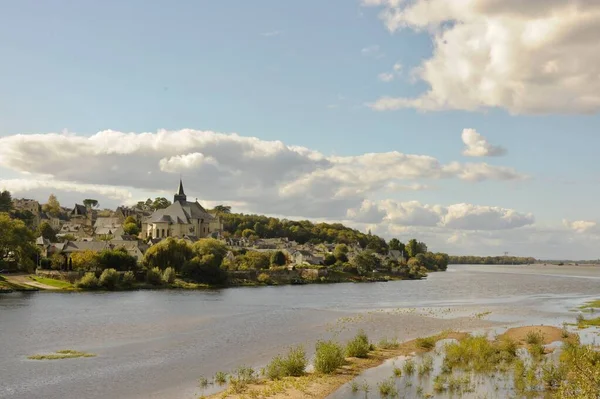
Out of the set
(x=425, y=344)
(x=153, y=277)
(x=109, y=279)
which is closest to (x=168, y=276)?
(x=153, y=277)

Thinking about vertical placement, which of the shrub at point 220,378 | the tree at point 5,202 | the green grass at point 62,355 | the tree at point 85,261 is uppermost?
the tree at point 5,202

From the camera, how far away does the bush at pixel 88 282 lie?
268ft

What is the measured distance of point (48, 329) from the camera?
1695 inches

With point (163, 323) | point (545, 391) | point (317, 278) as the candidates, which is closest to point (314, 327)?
point (163, 323)

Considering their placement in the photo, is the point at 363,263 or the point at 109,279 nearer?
the point at 109,279

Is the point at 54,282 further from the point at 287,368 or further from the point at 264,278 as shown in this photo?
the point at 287,368

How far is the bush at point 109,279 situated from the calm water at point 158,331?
6605mm

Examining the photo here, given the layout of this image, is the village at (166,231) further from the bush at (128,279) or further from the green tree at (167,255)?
the bush at (128,279)

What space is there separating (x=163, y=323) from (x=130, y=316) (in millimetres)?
5954

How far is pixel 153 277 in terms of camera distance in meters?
91.6

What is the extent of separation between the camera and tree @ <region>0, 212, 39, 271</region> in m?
83.4

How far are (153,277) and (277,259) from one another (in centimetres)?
4696

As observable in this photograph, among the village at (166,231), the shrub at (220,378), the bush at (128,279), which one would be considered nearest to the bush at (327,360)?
the shrub at (220,378)

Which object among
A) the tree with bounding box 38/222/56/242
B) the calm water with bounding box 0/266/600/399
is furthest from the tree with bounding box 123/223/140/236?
the calm water with bounding box 0/266/600/399
